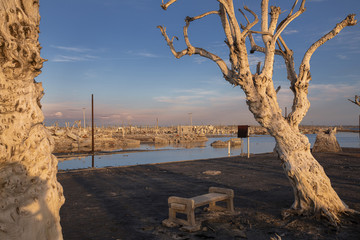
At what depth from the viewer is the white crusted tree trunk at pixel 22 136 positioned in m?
3.04

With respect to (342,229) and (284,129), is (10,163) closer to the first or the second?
(284,129)

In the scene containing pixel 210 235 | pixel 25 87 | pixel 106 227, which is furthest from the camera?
pixel 106 227

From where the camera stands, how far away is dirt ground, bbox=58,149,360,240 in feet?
18.7

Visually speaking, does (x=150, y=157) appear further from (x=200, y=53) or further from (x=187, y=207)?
(x=187, y=207)

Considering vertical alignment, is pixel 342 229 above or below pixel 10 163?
below

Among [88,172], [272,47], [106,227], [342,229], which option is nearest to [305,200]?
[342,229]

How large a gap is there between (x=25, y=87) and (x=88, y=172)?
10.9 m

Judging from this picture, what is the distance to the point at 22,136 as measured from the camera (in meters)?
3.21

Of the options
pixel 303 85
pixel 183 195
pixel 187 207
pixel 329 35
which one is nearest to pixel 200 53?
pixel 303 85

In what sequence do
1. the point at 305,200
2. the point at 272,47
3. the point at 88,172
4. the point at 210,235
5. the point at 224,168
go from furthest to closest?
the point at 224,168 < the point at 88,172 < the point at 272,47 < the point at 305,200 < the point at 210,235

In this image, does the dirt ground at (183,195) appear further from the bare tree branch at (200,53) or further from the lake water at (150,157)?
the lake water at (150,157)

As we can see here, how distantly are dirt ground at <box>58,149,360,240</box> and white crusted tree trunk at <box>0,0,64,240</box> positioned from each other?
8.08 feet

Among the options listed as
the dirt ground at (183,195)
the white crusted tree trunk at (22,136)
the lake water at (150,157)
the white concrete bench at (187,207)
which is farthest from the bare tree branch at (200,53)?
the lake water at (150,157)

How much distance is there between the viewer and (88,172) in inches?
532
